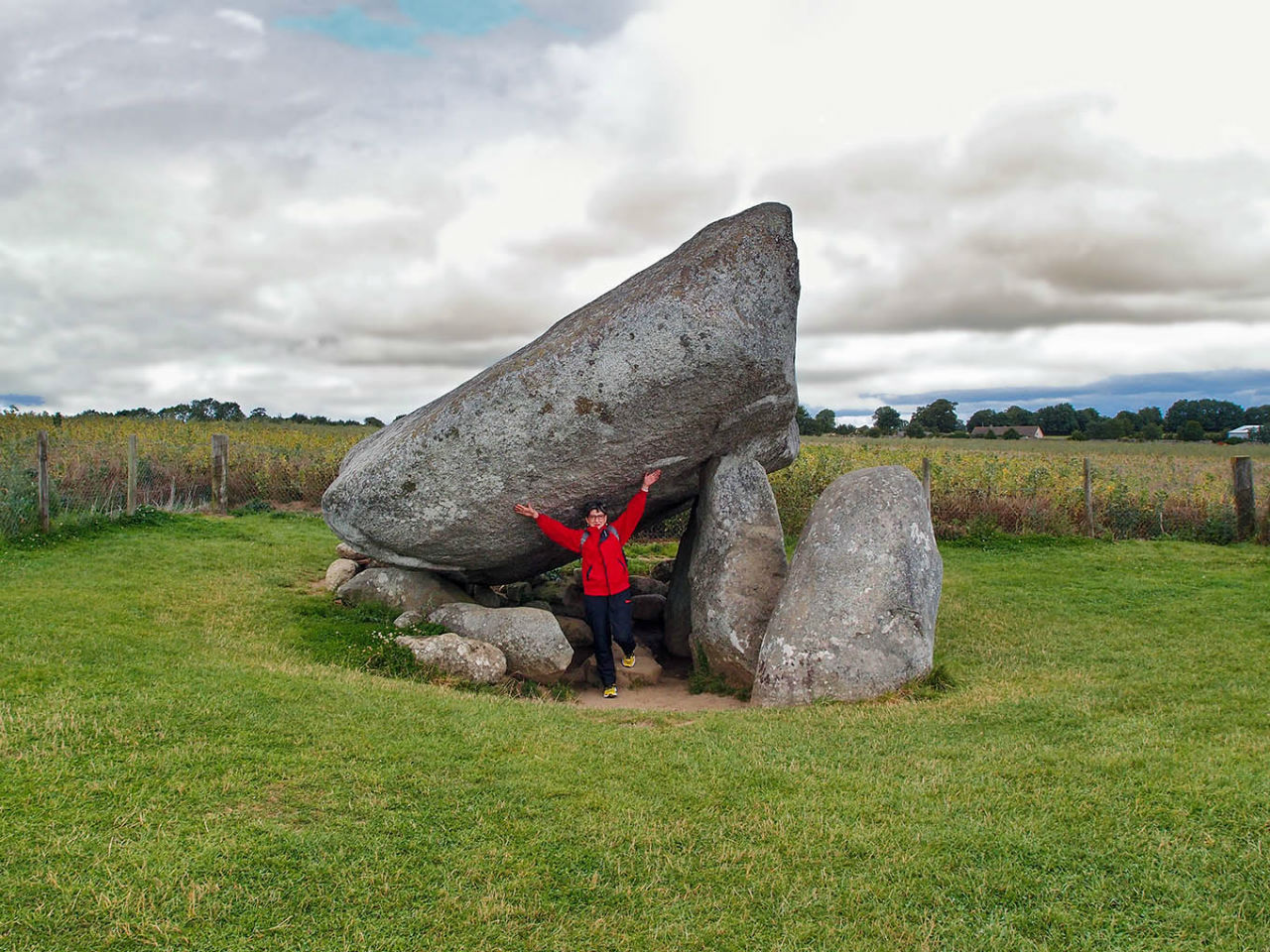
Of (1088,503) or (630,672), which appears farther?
(1088,503)

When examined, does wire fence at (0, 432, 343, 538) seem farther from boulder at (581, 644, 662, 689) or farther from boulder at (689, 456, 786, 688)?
boulder at (689, 456, 786, 688)

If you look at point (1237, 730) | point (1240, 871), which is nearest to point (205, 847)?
point (1240, 871)

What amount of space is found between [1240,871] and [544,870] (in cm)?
403

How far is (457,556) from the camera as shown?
1223cm

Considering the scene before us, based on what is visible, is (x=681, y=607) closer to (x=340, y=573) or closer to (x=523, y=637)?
(x=523, y=637)

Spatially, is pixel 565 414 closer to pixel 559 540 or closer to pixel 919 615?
pixel 559 540

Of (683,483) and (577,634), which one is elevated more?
(683,483)

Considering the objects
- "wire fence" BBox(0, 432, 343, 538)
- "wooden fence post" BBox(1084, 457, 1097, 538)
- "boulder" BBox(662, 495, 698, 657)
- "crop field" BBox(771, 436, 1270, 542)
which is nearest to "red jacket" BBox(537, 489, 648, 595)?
"boulder" BBox(662, 495, 698, 657)

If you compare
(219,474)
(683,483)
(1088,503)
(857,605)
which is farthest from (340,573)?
(1088,503)

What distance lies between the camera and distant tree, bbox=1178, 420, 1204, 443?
68225 millimetres

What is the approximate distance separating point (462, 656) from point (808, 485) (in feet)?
45.5

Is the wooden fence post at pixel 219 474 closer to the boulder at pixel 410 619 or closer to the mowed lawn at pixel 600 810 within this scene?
the mowed lawn at pixel 600 810

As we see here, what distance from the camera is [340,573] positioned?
1425 centimetres

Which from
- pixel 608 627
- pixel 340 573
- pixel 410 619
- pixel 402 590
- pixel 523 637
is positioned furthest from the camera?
pixel 340 573
